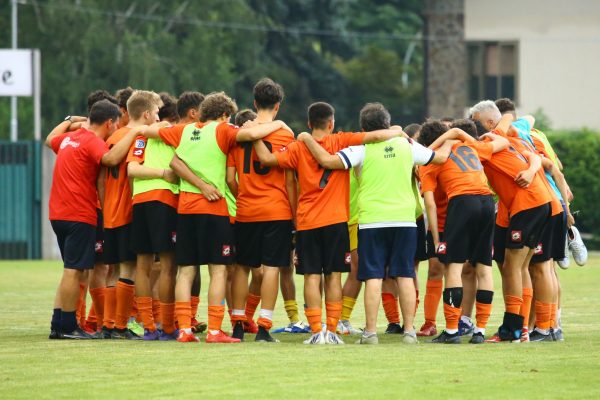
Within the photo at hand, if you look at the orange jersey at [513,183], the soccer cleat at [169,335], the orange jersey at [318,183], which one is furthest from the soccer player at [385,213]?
the soccer cleat at [169,335]

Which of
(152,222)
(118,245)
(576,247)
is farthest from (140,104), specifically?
(576,247)

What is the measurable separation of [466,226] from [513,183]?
641 millimetres

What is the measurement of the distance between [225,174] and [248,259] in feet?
2.62

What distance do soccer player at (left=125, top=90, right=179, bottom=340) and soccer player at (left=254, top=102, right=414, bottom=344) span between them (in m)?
1.00

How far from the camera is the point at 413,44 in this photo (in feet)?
202

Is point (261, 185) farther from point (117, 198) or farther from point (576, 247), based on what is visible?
point (576, 247)

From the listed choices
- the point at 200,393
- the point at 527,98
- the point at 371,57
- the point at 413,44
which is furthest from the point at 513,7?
the point at 200,393

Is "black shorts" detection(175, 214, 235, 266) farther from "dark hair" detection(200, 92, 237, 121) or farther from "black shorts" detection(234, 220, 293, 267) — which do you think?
"dark hair" detection(200, 92, 237, 121)

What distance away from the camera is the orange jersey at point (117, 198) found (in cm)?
1297

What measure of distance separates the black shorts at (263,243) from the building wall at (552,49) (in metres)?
31.4

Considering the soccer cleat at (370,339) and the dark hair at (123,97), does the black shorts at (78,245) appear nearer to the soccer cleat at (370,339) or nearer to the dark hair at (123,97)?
the dark hair at (123,97)

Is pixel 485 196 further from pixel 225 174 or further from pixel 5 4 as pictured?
pixel 5 4

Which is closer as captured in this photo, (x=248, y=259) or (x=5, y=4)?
(x=248, y=259)

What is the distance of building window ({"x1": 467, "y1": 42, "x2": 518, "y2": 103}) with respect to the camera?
43250 mm
